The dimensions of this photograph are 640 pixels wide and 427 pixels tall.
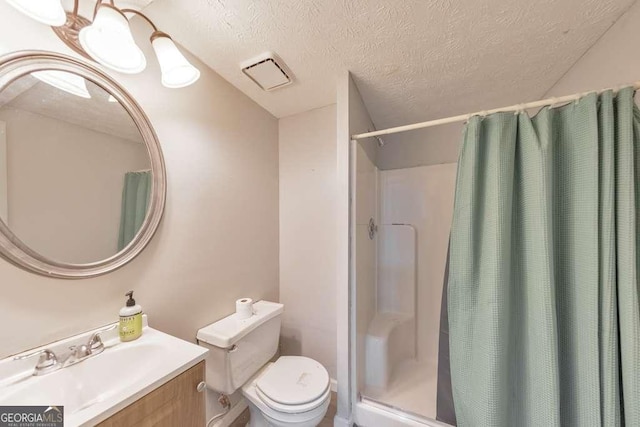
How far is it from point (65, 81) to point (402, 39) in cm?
142

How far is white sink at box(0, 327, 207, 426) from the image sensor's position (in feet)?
Result: 1.99

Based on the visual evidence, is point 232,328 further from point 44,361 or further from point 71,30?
point 71,30

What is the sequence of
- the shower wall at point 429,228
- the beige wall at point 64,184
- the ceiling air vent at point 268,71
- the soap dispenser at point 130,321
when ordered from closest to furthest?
the beige wall at point 64,184
the soap dispenser at point 130,321
the ceiling air vent at point 268,71
the shower wall at point 429,228

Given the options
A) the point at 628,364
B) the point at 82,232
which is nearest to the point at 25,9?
the point at 82,232

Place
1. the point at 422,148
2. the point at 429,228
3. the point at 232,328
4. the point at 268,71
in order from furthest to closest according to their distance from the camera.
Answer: the point at 422,148 → the point at 429,228 → the point at 268,71 → the point at 232,328

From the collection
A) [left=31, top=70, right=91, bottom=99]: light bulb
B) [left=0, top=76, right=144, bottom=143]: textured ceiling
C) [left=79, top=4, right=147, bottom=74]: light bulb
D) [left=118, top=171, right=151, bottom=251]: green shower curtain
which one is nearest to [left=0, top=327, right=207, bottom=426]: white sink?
[left=118, top=171, right=151, bottom=251]: green shower curtain

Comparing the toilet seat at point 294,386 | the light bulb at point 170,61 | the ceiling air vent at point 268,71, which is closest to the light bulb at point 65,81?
the light bulb at point 170,61

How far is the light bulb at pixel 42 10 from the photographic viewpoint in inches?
24.6

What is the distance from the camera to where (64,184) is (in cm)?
80

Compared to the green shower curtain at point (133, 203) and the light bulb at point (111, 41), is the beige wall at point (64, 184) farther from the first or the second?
the light bulb at point (111, 41)

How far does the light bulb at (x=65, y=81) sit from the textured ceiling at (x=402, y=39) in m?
0.46

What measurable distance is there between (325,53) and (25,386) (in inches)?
67.9

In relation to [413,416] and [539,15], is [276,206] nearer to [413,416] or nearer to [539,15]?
[413,416]

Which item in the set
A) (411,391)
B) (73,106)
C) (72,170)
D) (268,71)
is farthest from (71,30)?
(411,391)
